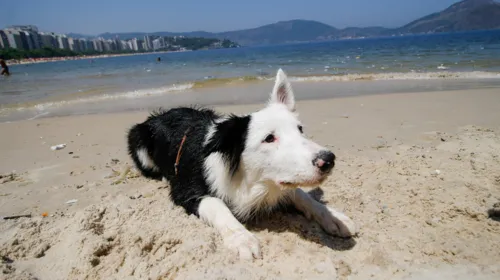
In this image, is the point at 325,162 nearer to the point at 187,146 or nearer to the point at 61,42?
the point at 187,146

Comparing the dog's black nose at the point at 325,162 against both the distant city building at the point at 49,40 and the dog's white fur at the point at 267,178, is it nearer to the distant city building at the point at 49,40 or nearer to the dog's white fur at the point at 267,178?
the dog's white fur at the point at 267,178

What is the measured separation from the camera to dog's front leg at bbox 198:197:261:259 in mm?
2420

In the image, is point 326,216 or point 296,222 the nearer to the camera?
point 326,216

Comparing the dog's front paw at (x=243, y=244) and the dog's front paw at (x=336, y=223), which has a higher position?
the dog's front paw at (x=243, y=244)

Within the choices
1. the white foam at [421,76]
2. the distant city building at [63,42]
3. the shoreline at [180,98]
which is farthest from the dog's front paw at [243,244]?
the distant city building at [63,42]

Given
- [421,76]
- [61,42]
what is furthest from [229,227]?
[61,42]

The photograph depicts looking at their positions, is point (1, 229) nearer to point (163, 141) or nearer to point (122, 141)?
point (163, 141)

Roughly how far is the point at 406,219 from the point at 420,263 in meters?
0.66

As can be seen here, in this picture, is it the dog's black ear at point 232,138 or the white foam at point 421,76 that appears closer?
the dog's black ear at point 232,138

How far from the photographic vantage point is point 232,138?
2660 millimetres

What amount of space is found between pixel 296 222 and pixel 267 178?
0.65 metres

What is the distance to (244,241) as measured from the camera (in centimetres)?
247

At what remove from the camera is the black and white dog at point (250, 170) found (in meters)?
2.38

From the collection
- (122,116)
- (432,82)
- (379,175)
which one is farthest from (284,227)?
(432,82)
